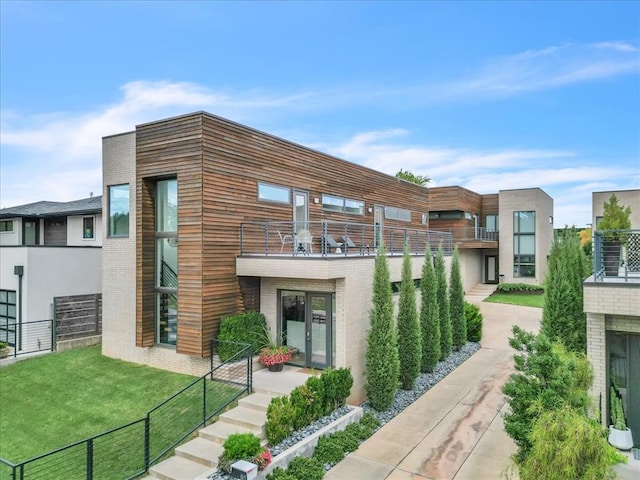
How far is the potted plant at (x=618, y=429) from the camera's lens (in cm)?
696

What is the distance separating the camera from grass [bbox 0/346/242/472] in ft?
28.6

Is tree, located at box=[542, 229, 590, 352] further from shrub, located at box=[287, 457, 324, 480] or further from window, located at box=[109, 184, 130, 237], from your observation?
window, located at box=[109, 184, 130, 237]

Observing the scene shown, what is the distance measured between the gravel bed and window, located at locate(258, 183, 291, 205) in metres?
6.91

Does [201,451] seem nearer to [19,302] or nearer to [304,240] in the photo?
[304,240]

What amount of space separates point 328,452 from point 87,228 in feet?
57.4

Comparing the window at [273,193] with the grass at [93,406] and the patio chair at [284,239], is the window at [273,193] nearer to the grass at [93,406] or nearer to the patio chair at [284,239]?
the patio chair at [284,239]

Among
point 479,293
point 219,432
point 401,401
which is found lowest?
point 401,401

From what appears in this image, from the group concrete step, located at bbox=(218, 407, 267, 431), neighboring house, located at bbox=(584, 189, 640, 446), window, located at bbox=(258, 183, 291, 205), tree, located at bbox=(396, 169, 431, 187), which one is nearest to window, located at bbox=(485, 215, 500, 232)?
tree, located at bbox=(396, 169, 431, 187)

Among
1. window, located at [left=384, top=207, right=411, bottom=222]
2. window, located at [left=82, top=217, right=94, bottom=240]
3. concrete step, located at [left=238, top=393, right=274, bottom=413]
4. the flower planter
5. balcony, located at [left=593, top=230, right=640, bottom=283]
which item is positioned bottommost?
concrete step, located at [left=238, top=393, right=274, bottom=413]

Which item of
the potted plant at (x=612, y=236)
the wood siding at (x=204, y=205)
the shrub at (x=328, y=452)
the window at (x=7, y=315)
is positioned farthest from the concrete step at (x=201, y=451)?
the window at (x=7, y=315)

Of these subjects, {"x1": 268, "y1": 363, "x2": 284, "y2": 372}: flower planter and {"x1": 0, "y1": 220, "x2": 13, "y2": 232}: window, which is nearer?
{"x1": 268, "y1": 363, "x2": 284, "y2": 372}: flower planter

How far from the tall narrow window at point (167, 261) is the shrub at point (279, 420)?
198 inches

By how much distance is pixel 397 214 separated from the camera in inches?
850

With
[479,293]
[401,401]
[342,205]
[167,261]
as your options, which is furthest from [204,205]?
[479,293]
